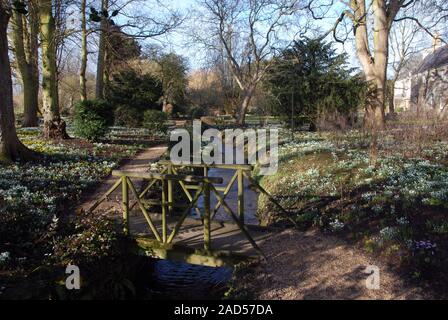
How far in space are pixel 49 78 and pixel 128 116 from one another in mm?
10633

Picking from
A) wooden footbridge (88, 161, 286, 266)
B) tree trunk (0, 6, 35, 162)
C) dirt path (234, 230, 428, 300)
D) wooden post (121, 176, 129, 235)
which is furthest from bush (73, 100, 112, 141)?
dirt path (234, 230, 428, 300)

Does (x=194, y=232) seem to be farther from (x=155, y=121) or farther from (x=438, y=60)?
(x=438, y=60)

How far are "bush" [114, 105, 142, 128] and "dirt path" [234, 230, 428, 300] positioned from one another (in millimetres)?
21130

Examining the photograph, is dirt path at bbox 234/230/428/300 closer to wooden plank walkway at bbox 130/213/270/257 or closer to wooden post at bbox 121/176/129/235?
wooden plank walkway at bbox 130/213/270/257

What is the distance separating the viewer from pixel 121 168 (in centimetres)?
1166

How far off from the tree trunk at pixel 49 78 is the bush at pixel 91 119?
2.39 feet

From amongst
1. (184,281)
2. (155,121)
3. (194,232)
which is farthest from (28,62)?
(184,281)

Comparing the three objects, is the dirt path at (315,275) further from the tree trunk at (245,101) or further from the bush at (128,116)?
the tree trunk at (245,101)

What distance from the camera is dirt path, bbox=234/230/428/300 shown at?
15.2ft

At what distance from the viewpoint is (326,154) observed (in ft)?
38.2

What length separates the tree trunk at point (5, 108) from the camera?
10266 millimetres

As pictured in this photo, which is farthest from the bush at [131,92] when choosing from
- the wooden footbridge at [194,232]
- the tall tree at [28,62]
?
the wooden footbridge at [194,232]

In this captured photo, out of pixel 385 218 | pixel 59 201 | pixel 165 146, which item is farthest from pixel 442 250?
pixel 165 146
